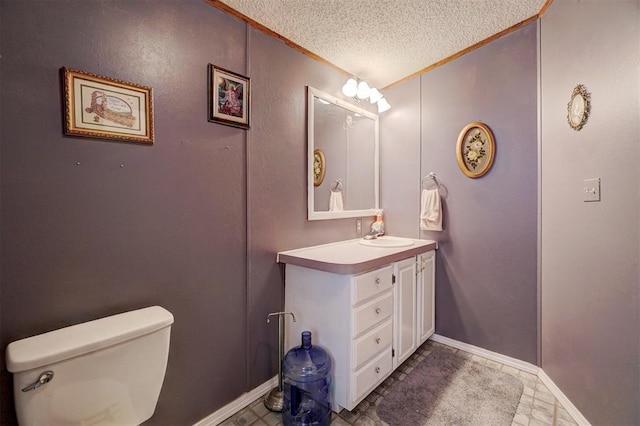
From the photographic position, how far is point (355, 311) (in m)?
1.42

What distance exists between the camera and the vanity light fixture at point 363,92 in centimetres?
214

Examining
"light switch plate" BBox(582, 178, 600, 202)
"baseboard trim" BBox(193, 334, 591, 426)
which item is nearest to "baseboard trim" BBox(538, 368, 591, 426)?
"baseboard trim" BBox(193, 334, 591, 426)

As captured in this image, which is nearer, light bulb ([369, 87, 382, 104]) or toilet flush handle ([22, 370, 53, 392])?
toilet flush handle ([22, 370, 53, 392])

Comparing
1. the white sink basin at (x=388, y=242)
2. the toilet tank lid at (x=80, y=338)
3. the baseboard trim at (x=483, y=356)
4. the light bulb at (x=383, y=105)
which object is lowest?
the baseboard trim at (x=483, y=356)

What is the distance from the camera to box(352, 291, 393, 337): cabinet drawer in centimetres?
143

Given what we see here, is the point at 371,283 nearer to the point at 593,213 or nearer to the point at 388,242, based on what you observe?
the point at 388,242

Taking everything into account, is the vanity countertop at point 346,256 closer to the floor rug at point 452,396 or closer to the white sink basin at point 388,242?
the white sink basin at point 388,242

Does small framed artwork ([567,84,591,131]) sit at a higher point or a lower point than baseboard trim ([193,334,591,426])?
higher

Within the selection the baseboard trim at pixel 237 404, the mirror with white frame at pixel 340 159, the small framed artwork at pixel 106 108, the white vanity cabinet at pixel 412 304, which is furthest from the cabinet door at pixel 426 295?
the small framed artwork at pixel 106 108

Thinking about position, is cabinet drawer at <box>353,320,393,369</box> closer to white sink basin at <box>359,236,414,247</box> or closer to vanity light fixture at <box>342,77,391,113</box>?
white sink basin at <box>359,236,414,247</box>

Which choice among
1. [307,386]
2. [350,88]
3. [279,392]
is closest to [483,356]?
[307,386]

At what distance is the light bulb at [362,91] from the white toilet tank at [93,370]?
6.76 feet

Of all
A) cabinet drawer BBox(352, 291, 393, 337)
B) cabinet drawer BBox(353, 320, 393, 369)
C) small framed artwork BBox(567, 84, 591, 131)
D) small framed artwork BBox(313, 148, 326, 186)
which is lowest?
cabinet drawer BBox(353, 320, 393, 369)

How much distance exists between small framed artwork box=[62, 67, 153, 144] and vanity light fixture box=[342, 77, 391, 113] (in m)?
1.43
